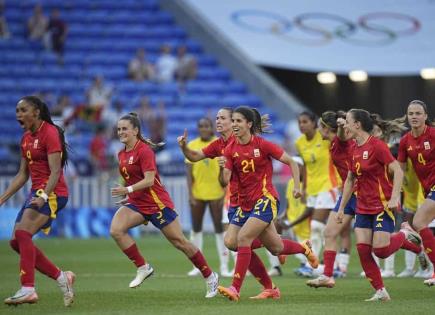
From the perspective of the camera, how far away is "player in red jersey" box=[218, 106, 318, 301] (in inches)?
471

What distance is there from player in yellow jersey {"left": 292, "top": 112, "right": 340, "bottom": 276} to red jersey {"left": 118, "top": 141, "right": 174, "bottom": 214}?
13.6ft

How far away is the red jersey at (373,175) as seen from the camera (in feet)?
39.1

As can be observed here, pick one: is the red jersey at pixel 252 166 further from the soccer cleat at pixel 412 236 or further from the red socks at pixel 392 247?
the soccer cleat at pixel 412 236

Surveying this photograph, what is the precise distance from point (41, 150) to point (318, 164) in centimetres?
605

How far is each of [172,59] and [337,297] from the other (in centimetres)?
2154

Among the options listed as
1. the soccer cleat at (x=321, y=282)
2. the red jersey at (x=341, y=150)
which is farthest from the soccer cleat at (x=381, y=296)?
the red jersey at (x=341, y=150)

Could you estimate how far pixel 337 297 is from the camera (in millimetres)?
12398

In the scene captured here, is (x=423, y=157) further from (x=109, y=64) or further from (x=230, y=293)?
(x=109, y=64)

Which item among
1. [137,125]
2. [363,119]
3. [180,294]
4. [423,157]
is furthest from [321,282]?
[137,125]

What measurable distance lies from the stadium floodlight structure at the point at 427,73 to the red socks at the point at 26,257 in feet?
69.3

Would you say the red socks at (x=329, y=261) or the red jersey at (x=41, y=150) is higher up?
the red jersey at (x=41, y=150)

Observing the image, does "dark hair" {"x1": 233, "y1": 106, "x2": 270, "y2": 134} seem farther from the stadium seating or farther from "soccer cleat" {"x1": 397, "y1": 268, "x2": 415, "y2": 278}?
the stadium seating

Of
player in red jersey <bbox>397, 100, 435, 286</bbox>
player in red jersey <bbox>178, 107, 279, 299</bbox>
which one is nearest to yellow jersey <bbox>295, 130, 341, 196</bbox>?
player in red jersey <bbox>397, 100, 435, 286</bbox>

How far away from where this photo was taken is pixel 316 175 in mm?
16750
